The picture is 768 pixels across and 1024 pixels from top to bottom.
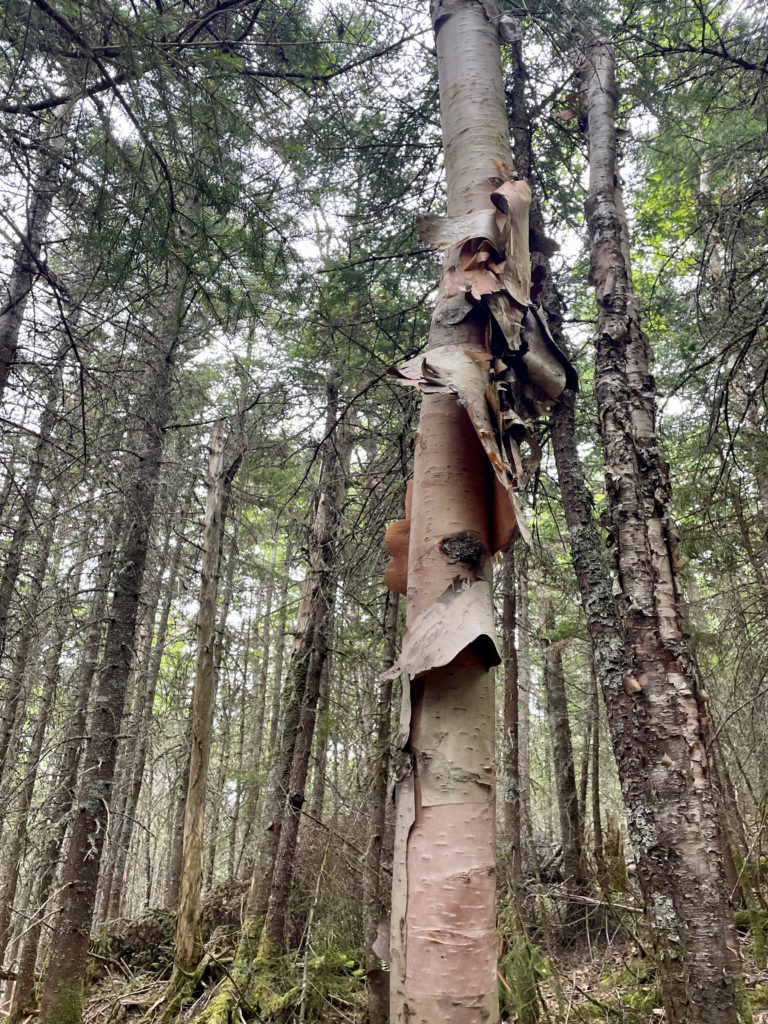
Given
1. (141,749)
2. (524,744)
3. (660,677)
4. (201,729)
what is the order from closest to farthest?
(660,677) → (201,729) → (141,749) → (524,744)

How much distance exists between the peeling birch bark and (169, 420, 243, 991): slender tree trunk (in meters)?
5.38

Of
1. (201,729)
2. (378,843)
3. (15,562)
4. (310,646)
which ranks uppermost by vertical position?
(15,562)

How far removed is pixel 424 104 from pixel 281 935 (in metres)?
7.67

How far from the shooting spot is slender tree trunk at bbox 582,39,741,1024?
269cm

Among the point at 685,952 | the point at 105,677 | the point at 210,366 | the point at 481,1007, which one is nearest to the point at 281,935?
the point at 105,677

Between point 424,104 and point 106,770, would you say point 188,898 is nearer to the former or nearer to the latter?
point 106,770

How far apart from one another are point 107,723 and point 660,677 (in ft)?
19.3

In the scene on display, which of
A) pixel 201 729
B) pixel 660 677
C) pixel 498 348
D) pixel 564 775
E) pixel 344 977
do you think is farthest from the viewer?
pixel 564 775

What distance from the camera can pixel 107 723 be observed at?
6711 millimetres

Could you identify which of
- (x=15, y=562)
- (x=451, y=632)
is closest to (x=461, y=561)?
(x=451, y=632)

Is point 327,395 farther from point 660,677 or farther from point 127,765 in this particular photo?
point 127,765

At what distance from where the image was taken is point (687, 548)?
6719mm

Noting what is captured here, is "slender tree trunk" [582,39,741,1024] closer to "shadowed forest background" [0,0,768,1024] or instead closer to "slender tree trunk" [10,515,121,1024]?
"shadowed forest background" [0,0,768,1024]

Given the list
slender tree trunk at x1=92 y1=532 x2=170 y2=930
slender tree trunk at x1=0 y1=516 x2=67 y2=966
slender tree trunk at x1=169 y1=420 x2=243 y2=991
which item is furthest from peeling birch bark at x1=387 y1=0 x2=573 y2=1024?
slender tree trunk at x1=92 y1=532 x2=170 y2=930
